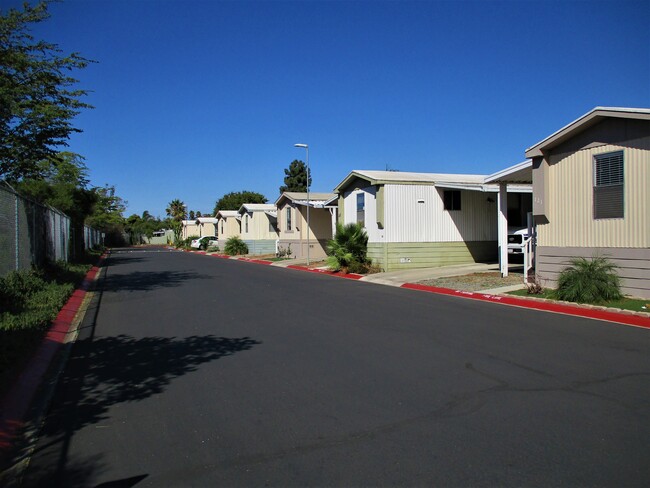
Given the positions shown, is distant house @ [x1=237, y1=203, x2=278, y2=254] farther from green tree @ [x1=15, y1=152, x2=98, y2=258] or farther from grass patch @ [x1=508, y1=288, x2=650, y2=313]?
grass patch @ [x1=508, y1=288, x2=650, y2=313]

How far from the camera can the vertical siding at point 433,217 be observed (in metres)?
21.0

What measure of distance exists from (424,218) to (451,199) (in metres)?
1.66

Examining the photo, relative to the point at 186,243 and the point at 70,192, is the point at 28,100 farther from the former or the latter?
the point at 186,243

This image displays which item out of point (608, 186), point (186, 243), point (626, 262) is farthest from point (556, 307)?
point (186, 243)

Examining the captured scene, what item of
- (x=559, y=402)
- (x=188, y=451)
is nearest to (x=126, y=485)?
(x=188, y=451)

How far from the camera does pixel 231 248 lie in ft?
138

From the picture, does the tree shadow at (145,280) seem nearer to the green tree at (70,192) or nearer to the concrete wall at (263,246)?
the green tree at (70,192)

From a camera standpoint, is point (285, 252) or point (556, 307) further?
point (285, 252)

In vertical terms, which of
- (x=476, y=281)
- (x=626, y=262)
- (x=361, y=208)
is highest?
(x=361, y=208)

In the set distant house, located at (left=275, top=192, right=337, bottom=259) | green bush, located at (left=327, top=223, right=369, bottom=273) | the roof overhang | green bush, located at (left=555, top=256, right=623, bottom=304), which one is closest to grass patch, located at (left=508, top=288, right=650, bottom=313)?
green bush, located at (left=555, top=256, right=623, bottom=304)

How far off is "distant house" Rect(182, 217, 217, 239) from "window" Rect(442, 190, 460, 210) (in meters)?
41.2

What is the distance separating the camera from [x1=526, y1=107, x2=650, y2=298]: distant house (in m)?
11.3

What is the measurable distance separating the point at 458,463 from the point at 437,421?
2.78 ft

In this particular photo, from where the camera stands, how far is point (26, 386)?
19.7 ft
